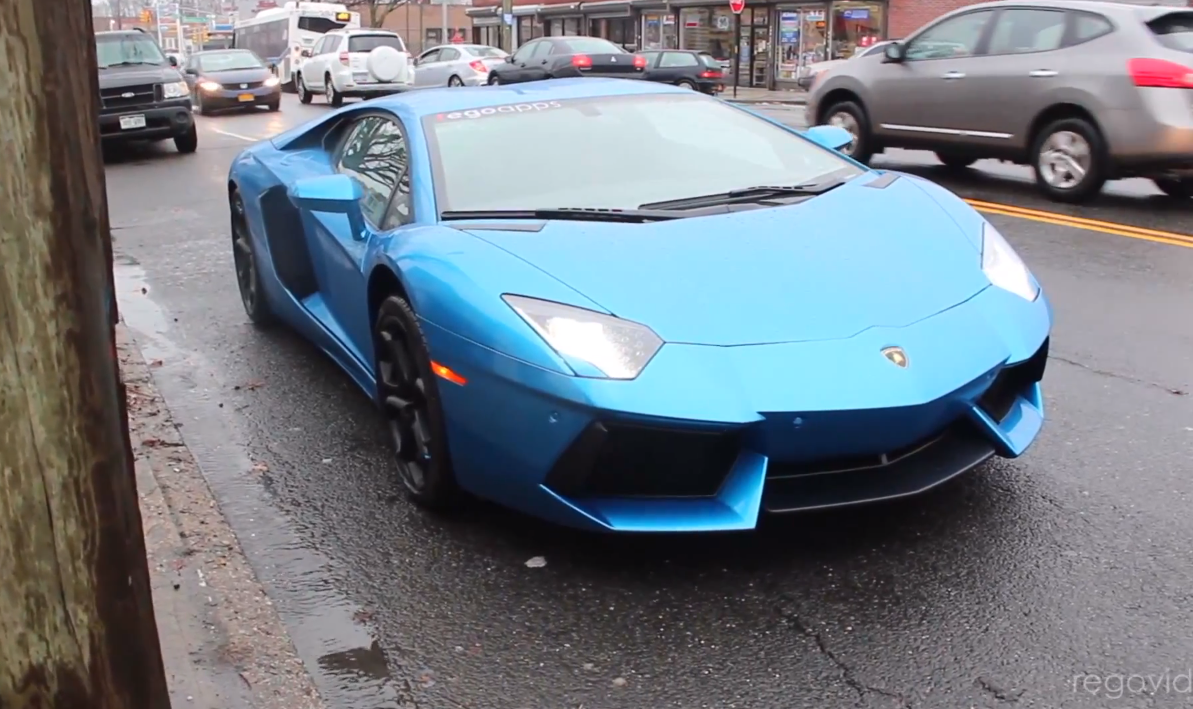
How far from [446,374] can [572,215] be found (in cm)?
75

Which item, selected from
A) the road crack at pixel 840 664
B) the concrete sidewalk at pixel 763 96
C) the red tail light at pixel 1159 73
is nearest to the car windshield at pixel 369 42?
the concrete sidewalk at pixel 763 96

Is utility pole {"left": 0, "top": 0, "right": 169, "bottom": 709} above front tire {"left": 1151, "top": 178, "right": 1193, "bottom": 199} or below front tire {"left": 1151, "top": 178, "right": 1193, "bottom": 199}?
above

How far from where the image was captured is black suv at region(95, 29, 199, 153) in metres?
14.6

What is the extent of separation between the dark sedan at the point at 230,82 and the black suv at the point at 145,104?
7240 millimetres

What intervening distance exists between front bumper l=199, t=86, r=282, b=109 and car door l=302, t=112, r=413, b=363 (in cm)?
1933

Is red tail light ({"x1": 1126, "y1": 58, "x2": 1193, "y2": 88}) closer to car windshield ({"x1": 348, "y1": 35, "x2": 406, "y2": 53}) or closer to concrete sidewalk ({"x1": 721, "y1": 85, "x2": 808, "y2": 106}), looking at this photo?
concrete sidewalk ({"x1": 721, "y1": 85, "x2": 808, "y2": 106})

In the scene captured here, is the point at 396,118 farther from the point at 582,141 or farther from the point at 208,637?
the point at 208,637

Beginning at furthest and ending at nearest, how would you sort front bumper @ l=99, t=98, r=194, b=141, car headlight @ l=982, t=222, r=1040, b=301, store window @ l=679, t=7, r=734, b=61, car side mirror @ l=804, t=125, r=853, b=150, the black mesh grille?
store window @ l=679, t=7, r=734, b=61 → front bumper @ l=99, t=98, r=194, b=141 → car side mirror @ l=804, t=125, r=853, b=150 → car headlight @ l=982, t=222, r=1040, b=301 → the black mesh grille

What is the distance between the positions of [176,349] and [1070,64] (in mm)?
Result: 6930

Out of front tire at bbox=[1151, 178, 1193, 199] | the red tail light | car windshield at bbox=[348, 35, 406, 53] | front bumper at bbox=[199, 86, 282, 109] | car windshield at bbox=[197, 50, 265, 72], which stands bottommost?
front tire at bbox=[1151, 178, 1193, 199]

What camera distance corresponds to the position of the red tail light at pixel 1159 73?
817 cm

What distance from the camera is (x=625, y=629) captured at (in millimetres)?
2900

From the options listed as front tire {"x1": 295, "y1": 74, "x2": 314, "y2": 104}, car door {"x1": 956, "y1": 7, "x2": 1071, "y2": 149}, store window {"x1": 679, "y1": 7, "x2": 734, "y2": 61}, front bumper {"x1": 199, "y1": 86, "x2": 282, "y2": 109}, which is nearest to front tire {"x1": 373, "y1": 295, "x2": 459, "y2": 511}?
car door {"x1": 956, "y1": 7, "x2": 1071, "y2": 149}

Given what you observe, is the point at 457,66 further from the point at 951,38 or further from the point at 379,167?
the point at 379,167
